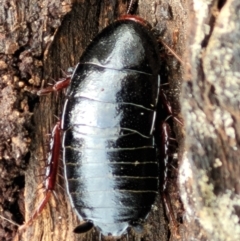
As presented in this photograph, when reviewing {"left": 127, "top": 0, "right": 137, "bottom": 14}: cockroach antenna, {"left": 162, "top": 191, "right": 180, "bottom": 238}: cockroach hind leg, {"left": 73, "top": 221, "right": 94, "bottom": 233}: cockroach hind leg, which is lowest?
{"left": 73, "top": 221, "right": 94, "bottom": 233}: cockroach hind leg

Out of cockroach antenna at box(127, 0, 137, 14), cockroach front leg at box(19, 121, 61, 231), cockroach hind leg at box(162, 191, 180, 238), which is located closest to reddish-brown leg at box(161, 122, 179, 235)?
cockroach hind leg at box(162, 191, 180, 238)

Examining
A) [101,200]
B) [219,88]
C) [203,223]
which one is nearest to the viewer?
[219,88]

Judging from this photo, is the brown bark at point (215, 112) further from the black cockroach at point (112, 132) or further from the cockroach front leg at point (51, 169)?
the cockroach front leg at point (51, 169)

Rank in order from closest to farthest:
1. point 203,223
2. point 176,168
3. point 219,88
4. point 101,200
Result: point 219,88 < point 203,223 < point 101,200 < point 176,168

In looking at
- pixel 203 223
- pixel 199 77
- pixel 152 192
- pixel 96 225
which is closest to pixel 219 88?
pixel 199 77

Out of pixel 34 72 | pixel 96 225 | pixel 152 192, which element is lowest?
pixel 96 225

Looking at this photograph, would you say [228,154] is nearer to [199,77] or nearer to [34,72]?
[199,77]

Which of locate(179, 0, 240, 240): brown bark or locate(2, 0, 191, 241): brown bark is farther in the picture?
locate(2, 0, 191, 241): brown bark

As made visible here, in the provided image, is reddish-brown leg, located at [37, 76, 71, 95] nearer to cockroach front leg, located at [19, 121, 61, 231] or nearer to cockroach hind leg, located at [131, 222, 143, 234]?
cockroach front leg, located at [19, 121, 61, 231]

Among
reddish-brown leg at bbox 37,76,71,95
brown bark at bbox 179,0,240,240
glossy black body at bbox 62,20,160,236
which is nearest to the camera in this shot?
brown bark at bbox 179,0,240,240
